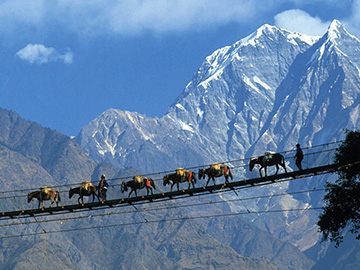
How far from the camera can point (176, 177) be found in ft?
210

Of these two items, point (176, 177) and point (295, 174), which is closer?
point (295, 174)

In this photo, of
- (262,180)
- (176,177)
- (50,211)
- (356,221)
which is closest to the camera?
(262,180)

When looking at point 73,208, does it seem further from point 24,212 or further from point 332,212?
point 332,212

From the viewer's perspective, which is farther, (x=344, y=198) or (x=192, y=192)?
(x=344, y=198)

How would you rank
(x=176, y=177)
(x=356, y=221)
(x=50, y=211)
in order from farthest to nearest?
(x=356, y=221) < (x=176, y=177) < (x=50, y=211)

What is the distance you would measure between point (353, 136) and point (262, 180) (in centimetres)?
2232

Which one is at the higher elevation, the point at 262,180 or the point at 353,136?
the point at 353,136

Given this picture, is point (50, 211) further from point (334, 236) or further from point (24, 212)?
point (334, 236)

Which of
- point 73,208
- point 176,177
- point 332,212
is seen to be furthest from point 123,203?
point 332,212

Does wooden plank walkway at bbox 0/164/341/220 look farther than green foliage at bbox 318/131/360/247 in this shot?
No

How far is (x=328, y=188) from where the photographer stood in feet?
247

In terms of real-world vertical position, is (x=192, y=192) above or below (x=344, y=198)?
below

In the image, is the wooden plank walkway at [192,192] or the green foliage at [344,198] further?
the green foliage at [344,198]

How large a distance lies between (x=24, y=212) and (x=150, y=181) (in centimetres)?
1180
